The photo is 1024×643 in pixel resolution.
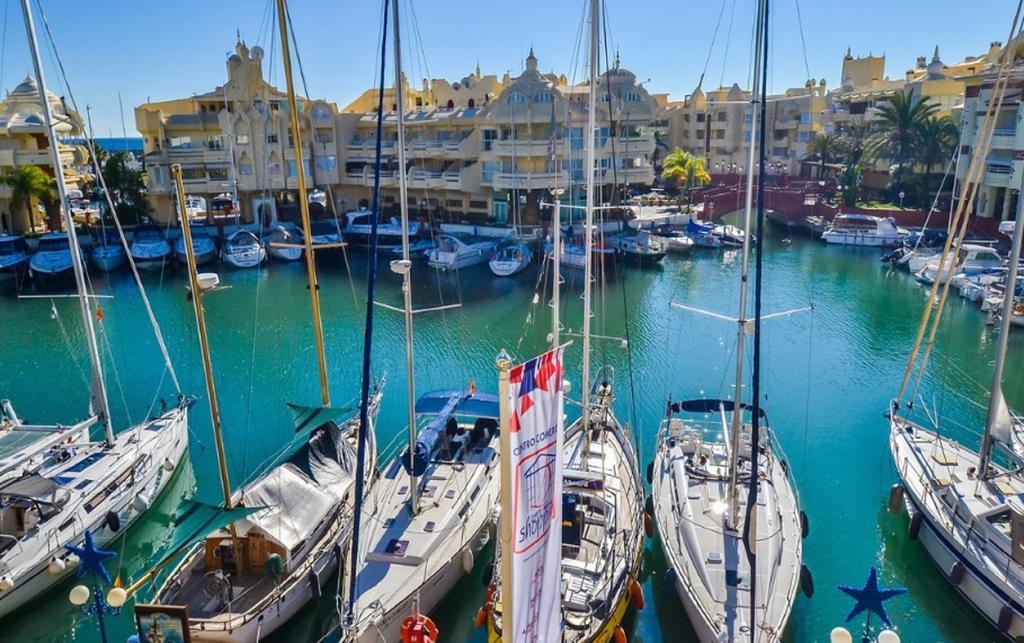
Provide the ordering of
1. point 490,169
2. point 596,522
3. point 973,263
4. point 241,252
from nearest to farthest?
point 596,522
point 973,263
point 241,252
point 490,169

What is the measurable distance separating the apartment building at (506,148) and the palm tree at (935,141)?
23.5 metres

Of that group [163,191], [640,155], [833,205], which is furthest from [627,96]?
[163,191]

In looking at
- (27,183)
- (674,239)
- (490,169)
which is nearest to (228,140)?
Result: (27,183)

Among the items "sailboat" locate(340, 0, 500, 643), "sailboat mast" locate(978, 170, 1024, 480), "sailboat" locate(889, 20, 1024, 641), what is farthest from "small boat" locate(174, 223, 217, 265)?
"sailboat mast" locate(978, 170, 1024, 480)

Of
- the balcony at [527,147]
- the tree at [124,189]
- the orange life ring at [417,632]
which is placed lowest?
the orange life ring at [417,632]

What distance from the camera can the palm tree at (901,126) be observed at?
6456cm

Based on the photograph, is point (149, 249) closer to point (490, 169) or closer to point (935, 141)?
point (490, 169)

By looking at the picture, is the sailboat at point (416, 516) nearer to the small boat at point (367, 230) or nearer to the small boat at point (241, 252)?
the small boat at point (241, 252)

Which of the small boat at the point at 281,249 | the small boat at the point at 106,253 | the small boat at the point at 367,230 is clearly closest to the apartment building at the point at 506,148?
the small boat at the point at 367,230

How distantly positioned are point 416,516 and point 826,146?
73019 millimetres

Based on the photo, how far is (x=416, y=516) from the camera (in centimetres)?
1788

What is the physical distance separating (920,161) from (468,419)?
57.3 meters

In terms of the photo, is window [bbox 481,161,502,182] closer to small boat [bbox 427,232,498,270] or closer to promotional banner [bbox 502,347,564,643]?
small boat [bbox 427,232,498,270]

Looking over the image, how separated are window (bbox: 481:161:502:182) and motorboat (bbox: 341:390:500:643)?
41.8 metres
